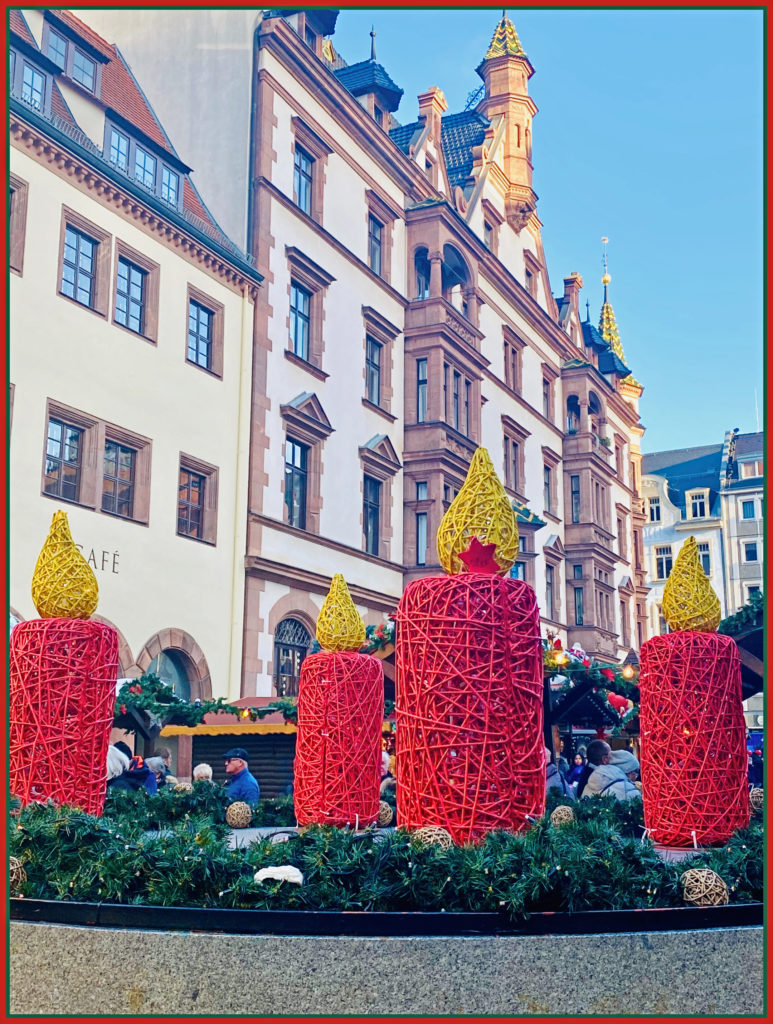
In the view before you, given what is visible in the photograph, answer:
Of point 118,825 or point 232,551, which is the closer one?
point 118,825

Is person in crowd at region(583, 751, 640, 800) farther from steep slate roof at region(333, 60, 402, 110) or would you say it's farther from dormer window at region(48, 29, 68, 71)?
steep slate roof at region(333, 60, 402, 110)

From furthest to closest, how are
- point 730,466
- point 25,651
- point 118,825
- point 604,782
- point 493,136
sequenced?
point 730,466, point 493,136, point 604,782, point 25,651, point 118,825

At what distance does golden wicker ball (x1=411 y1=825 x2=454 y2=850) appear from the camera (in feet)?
19.5

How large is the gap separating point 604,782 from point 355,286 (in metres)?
19.2

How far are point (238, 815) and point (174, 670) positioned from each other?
10379mm

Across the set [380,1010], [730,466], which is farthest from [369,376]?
[730,466]

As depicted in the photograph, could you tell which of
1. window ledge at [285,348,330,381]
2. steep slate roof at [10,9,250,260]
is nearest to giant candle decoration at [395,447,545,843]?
steep slate roof at [10,9,250,260]

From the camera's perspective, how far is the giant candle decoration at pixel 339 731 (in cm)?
930

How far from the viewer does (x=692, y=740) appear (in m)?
7.76

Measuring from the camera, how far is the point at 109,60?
21.5m

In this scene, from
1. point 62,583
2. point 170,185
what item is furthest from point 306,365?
point 62,583

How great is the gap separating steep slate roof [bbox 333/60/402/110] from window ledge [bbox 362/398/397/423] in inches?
342

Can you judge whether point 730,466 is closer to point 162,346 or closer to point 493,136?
point 493,136

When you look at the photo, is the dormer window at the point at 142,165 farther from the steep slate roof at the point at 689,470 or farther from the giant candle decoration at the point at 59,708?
the steep slate roof at the point at 689,470
